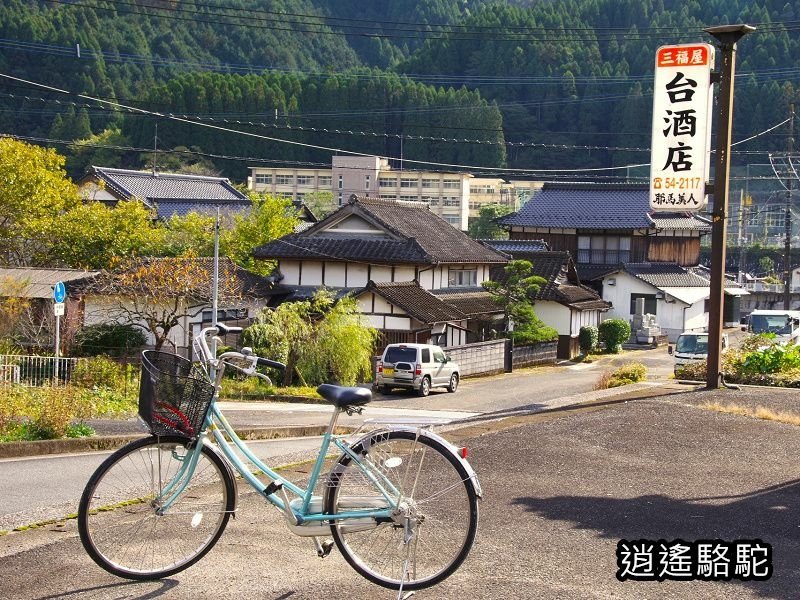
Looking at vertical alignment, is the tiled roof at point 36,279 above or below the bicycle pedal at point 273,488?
above

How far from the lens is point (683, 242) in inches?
2021

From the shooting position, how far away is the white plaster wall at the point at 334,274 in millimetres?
35875

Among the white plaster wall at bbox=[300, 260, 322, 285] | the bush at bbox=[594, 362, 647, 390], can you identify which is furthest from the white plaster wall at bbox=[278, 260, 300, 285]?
the bush at bbox=[594, 362, 647, 390]

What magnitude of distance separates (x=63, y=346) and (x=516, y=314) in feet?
56.3

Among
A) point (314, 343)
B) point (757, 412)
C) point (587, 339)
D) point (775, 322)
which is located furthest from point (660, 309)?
point (757, 412)

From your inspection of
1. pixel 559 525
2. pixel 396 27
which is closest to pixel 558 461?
pixel 559 525

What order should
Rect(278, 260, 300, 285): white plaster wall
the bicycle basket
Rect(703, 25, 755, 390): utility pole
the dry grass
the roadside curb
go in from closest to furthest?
the bicycle basket < the roadside curb < the dry grass < Rect(703, 25, 755, 390): utility pole < Rect(278, 260, 300, 285): white plaster wall

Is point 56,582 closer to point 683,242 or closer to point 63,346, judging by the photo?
point 63,346

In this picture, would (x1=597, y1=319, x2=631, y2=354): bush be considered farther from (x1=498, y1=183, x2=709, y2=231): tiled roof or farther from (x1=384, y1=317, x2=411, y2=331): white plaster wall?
(x1=384, y1=317, x2=411, y2=331): white plaster wall

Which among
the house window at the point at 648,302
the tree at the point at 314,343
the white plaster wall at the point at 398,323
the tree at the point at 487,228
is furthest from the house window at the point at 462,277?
the tree at the point at 487,228

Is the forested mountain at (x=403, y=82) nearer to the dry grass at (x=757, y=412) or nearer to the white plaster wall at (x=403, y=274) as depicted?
the white plaster wall at (x=403, y=274)

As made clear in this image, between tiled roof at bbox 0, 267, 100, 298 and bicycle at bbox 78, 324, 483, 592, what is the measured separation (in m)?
22.2

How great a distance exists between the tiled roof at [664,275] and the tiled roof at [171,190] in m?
20.5

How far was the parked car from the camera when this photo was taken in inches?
1069
